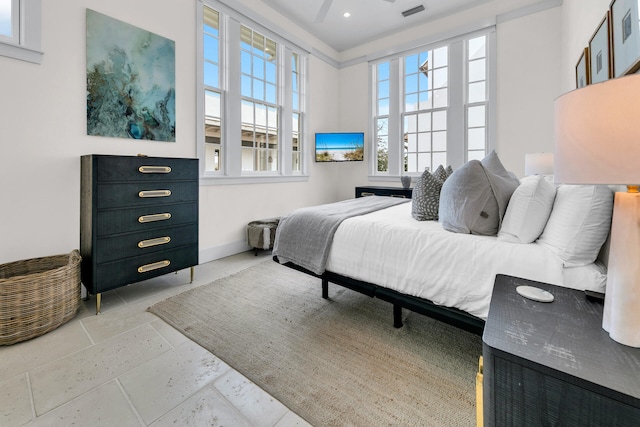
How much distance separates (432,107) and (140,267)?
180 inches

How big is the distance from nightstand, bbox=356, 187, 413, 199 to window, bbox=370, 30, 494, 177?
1.75ft

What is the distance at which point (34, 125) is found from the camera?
6.97 feet

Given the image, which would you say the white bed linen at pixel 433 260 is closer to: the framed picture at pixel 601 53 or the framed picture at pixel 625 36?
the framed picture at pixel 625 36

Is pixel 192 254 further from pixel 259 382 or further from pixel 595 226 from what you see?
pixel 595 226

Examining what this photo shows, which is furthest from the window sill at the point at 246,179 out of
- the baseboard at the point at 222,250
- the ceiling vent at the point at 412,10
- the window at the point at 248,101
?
the ceiling vent at the point at 412,10

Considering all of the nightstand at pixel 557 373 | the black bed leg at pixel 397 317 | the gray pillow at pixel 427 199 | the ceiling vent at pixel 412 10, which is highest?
the ceiling vent at pixel 412 10

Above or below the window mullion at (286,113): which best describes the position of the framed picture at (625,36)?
below

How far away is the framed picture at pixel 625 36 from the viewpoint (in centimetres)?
132

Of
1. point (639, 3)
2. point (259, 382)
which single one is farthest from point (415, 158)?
point (259, 382)

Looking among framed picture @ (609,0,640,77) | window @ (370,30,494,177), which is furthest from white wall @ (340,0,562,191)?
framed picture @ (609,0,640,77)

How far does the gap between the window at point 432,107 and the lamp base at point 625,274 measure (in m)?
3.97

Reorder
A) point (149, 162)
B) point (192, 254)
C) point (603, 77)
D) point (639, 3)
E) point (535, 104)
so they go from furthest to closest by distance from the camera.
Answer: point (535, 104), point (192, 254), point (149, 162), point (603, 77), point (639, 3)

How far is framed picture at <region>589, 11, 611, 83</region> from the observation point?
5.70 ft

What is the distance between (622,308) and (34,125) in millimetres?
3295
